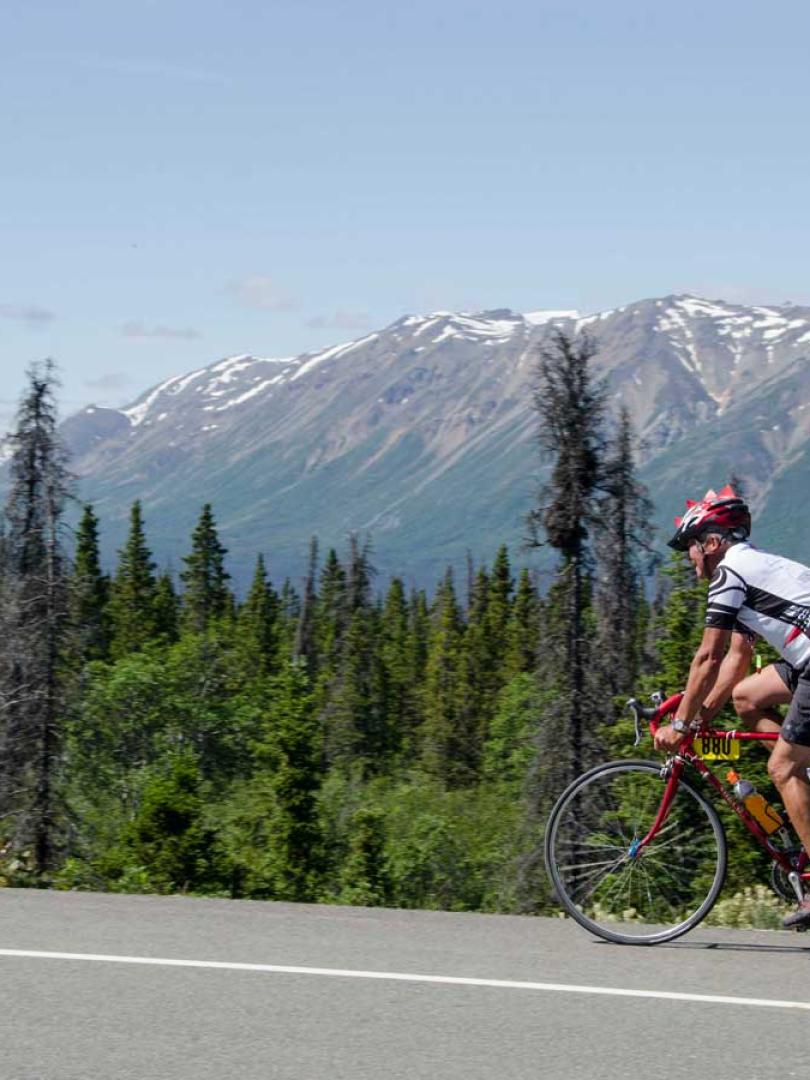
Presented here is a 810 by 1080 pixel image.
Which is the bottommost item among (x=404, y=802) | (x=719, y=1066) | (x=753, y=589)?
(x=404, y=802)

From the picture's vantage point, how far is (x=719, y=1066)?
19.0 ft

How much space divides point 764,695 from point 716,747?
468 mm

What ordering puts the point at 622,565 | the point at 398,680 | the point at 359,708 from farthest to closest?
the point at 398,680 < the point at 359,708 < the point at 622,565

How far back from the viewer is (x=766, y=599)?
304 inches

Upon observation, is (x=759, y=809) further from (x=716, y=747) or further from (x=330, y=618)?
(x=330, y=618)

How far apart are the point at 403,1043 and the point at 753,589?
283 cm

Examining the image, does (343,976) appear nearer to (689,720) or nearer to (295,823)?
(689,720)

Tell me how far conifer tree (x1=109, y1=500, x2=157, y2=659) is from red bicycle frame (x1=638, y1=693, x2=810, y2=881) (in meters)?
84.7

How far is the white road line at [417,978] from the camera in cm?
682

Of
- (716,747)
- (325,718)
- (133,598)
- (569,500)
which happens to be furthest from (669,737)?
(133,598)

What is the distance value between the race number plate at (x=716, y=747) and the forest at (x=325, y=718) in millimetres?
1950

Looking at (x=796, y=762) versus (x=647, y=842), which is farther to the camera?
(x=647, y=842)

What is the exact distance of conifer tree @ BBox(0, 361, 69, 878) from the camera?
115ft

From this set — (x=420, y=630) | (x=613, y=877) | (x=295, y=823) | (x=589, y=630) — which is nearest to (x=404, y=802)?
(x=295, y=823)
